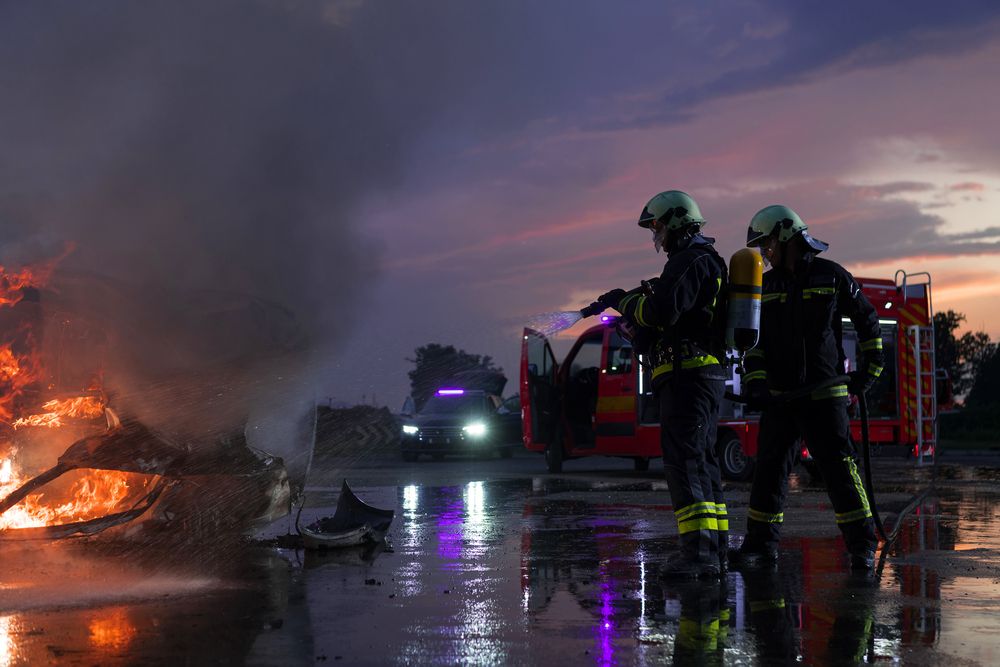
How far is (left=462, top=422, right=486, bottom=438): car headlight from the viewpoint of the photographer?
928 inches

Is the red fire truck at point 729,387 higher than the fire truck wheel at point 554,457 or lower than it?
higher

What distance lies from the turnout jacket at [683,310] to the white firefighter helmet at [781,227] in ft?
2.06

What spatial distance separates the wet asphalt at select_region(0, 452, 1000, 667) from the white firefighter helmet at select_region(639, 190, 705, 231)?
2.02m

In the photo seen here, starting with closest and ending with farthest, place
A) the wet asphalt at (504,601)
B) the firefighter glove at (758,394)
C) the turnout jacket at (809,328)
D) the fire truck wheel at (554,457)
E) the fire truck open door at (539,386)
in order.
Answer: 1. the wet asphalt at (504,601)
2. the turnout jacket at (809,328)
3. the firefighter glove at (758,394)
4. the fire truck open door at (539,386)
5. the fire truck wheel at (554,457)

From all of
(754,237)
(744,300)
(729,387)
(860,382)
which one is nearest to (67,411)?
(744,300)

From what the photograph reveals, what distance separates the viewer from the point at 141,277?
27.7 ft

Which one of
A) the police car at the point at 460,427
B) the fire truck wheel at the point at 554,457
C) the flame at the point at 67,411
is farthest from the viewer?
the police car at the point at 460,427

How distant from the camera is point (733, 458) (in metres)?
14.5

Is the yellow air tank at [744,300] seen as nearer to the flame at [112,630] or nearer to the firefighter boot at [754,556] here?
the firefighter boot at [754,556]

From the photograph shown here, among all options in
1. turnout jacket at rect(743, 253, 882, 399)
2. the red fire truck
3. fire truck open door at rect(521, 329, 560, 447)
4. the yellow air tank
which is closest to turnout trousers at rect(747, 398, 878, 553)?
turnout jacket at rect(743, 253, 882, 399)

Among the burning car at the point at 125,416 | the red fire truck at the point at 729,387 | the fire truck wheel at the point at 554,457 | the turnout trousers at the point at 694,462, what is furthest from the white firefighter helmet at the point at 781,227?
the fire truck wheel at the point at 554,457

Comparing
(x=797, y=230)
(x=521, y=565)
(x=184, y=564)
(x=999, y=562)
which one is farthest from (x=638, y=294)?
(x=184, y=564)

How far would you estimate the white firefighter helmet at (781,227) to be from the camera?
6988mm

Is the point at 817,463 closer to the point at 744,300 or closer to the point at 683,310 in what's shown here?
the point at 744,300
